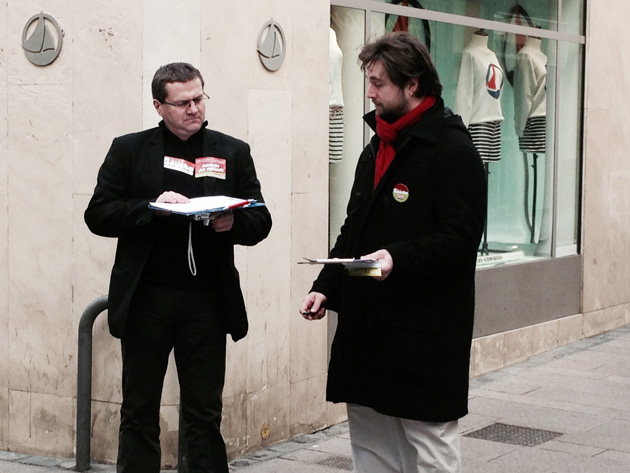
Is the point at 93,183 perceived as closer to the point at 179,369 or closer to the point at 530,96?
the point at 179,369

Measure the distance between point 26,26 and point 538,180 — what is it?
208 inches

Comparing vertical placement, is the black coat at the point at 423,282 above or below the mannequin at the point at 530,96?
below

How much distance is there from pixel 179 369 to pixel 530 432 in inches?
114

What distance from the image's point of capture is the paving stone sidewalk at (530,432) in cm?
639

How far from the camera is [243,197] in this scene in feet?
16.9

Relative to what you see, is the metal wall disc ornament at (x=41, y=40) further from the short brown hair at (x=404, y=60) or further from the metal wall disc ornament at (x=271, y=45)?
the short brown hair at (x=404, y=60)

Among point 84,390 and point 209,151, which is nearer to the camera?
point 209,151

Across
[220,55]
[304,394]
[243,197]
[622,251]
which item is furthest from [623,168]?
[243,197]

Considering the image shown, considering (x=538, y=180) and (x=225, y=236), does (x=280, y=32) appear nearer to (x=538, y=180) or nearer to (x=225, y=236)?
(x=225, y=236)

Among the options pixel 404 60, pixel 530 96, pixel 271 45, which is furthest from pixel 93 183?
pixel 530 96

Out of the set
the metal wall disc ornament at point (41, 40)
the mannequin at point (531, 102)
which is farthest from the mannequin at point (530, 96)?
the metal wall disc ornament at point (41, 40)

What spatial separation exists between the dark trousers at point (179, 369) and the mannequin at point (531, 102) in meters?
5.62

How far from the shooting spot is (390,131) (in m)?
4.23

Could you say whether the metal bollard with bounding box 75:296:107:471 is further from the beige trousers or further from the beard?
the beard
